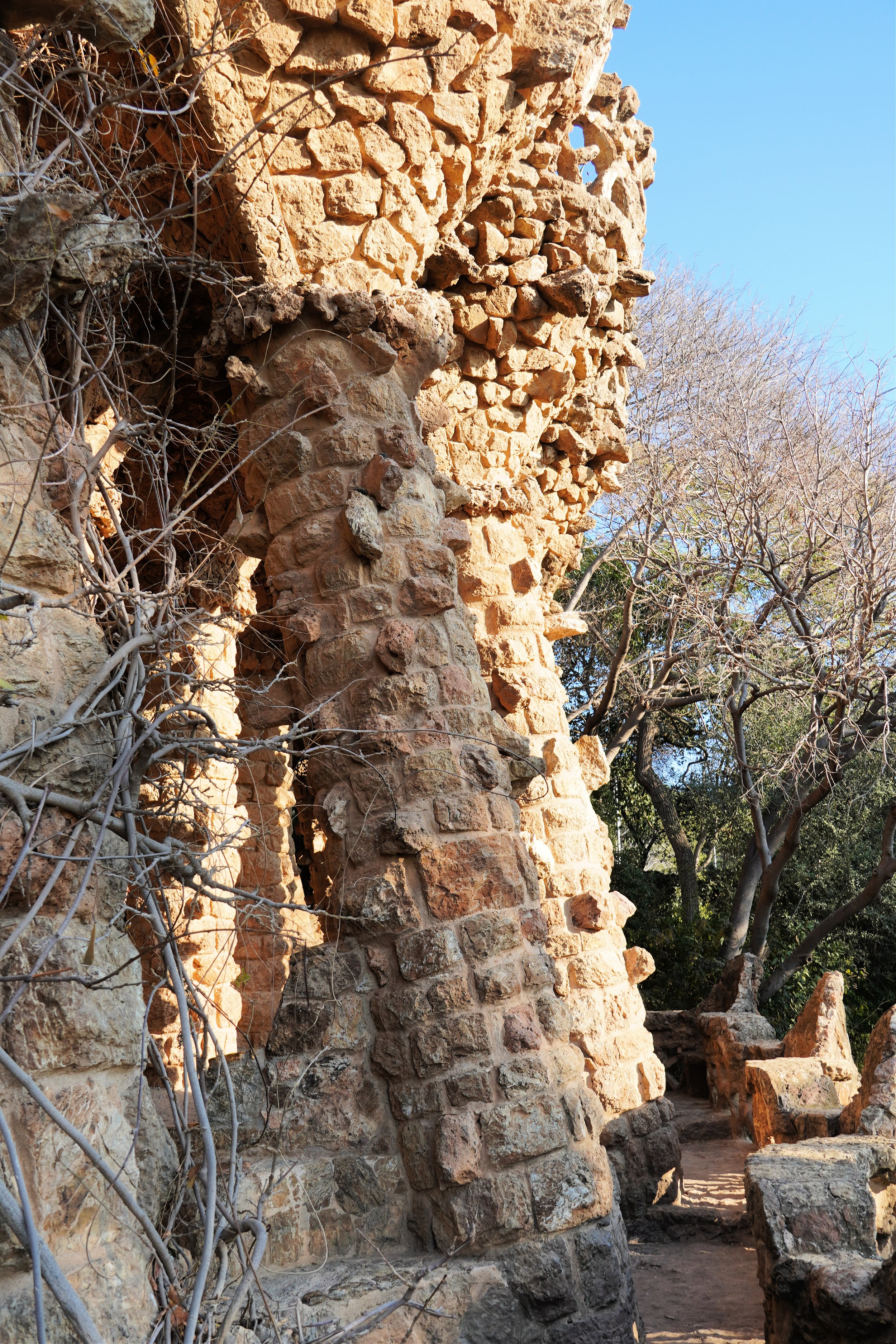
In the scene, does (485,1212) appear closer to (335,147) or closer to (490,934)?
(490,934)

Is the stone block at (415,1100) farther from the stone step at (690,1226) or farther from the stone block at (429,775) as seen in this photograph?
the stone step at (690,1226)

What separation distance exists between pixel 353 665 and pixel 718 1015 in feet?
18.9

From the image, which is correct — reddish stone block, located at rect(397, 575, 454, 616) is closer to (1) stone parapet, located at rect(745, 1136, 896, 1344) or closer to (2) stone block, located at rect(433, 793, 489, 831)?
(2) stone block, located at rect(433, 793, 489, 831)

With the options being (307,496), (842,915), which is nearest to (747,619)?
(842,915)

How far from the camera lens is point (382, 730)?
3.61 meters

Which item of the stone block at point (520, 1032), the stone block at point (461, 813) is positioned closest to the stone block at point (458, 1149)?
the stone block at point (520, 1032)

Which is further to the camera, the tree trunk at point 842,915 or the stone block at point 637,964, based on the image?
the tree trunk at point 842,915

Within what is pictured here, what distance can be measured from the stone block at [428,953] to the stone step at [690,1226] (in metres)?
3.03

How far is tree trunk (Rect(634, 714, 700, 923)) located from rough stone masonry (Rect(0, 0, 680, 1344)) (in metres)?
8.05

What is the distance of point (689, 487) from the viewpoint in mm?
12367

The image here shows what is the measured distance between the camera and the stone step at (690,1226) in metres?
5.54

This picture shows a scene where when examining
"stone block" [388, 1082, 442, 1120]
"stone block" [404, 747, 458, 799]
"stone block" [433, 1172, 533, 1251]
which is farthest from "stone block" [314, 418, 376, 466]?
"stone block" [433, 1172, 533, 1251]

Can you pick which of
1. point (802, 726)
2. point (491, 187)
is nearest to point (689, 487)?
point (802, 726)

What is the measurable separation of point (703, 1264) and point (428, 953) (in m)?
2.92
